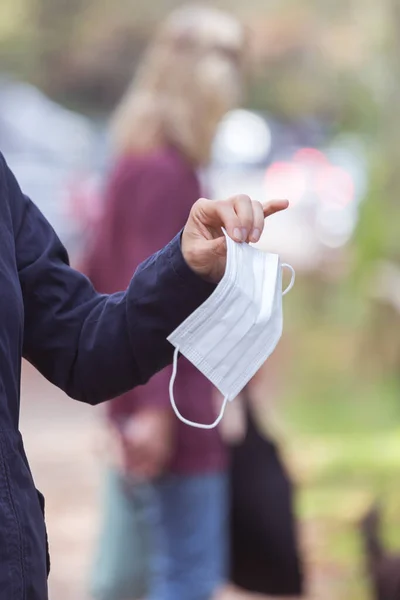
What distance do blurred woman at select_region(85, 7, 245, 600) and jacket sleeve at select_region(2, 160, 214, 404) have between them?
116cm

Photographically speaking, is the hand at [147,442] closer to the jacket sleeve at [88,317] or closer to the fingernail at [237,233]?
the jacket sleeve at [88,317]

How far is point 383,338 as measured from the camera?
7195mm

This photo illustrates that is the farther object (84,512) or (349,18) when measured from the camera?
(349,18)

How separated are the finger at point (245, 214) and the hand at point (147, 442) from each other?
134 cm

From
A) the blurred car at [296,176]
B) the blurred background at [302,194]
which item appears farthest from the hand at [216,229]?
the blurred car at [296,176]

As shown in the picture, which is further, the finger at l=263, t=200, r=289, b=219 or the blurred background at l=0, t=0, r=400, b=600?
the blurred background at l=0, t=0, r=400, b=600

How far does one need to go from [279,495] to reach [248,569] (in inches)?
9.2

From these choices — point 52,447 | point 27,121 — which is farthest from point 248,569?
point 27,121

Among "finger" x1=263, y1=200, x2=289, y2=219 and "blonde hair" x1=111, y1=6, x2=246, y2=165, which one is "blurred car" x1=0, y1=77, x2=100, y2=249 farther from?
"finger" x1=263, y1=200, x2=289, y2=219

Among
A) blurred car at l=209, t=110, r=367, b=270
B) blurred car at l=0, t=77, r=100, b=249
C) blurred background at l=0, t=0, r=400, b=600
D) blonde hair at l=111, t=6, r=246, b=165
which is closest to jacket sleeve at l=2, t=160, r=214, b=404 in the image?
blonde hair at l=111, t=6, r=246, b=165

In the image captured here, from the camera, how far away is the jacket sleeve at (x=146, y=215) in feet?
9.53

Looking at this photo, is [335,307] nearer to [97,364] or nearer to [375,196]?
[375,196]

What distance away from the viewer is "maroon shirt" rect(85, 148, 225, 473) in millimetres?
2904

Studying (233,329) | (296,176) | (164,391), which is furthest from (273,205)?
(296,176)
